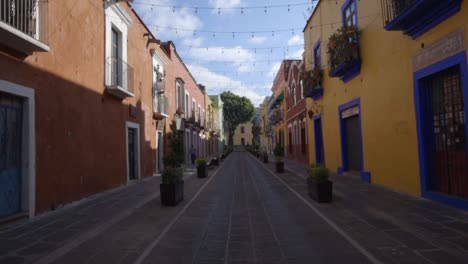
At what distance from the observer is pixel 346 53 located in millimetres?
10453

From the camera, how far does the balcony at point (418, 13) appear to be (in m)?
5.92

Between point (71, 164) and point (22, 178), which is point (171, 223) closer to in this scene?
point (22, 178)

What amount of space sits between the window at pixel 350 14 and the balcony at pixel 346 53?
0.45m

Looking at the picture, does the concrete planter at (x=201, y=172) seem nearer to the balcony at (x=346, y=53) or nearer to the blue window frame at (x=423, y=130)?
the balcony at (x=346, y=53)

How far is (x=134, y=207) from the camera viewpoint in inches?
280

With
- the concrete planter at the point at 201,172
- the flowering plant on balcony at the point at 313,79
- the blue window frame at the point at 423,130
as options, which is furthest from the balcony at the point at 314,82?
the blue window frame at the point at 423,130

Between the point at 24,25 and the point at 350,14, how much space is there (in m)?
10.0

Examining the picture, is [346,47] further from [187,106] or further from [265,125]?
[265,125]

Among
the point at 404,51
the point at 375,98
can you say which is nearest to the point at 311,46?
the point at 375,98

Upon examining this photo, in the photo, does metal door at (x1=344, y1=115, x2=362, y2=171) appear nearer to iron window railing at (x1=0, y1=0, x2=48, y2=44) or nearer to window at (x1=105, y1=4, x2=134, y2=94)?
window at (x1=105, y1=4, x2=134, y2=94)

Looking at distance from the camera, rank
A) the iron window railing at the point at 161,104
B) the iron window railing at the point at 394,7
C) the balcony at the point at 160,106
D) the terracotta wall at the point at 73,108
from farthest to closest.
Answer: the iron window railing at the point at 161,104
the balcony at the point at 160,106
the iron window railing at the point at 394,7
the terracotta wall at the point at 73,108

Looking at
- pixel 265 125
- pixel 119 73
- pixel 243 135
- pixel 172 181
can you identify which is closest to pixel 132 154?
pixel 119 73

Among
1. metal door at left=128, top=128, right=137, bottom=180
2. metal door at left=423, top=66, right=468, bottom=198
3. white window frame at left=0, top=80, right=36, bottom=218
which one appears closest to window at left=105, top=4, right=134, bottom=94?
metal door at left=128, top=128, right=137, bottom=180

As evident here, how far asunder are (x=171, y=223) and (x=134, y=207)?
1965 millimetres
